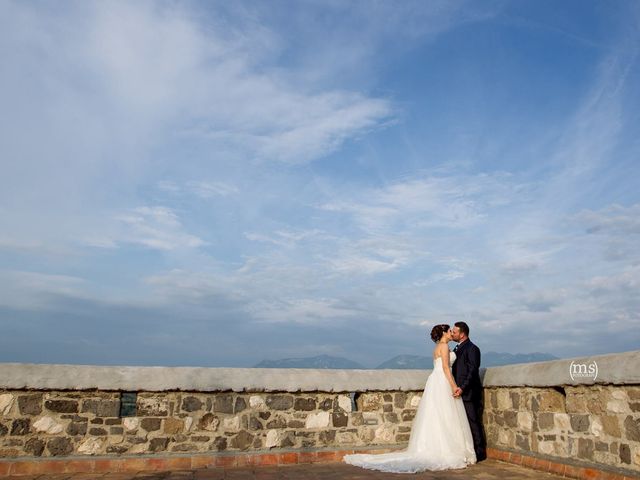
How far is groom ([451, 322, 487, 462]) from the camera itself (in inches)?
275

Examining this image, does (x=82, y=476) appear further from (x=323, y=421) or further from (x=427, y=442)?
(x=427, y=442)

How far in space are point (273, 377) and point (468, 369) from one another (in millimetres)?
2733

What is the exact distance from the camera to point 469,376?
7039 millimetres

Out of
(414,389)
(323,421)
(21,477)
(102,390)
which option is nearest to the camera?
(21,477)

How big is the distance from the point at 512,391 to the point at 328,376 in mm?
2528

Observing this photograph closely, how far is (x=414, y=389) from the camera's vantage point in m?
7.62

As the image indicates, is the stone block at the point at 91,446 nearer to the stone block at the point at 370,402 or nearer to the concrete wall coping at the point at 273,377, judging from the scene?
the concrete wall coping at the point at 273,377

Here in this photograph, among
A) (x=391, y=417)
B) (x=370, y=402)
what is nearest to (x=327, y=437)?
(x=370, y=402)

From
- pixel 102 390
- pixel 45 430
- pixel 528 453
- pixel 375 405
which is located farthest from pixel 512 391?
pixel 45 430

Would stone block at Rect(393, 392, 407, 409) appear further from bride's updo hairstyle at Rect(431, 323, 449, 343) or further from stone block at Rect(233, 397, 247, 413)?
stone block at Rect(233, 397, 247, 413)

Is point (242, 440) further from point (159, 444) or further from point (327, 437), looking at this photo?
point (327, 437)

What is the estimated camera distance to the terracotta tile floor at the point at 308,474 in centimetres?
564

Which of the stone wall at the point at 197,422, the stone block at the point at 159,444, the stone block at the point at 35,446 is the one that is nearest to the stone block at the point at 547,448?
the stone wall at the point at 197,422

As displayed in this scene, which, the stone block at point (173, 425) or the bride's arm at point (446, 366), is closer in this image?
the stone block at point (173, 425)
